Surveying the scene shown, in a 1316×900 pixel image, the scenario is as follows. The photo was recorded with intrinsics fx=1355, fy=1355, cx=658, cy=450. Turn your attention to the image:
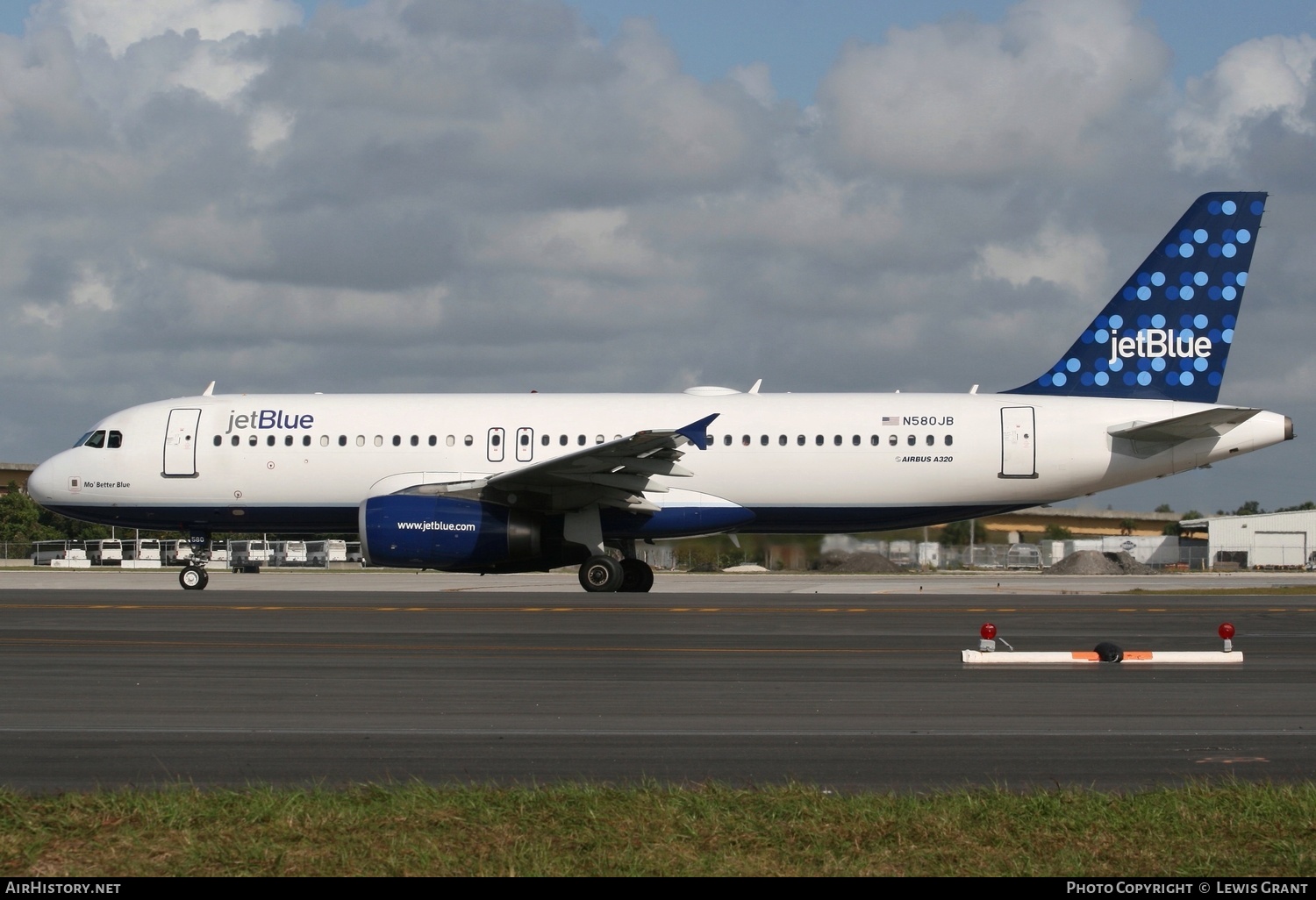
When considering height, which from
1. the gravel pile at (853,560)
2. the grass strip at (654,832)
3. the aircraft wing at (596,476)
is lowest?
the grass strip at (654,832)

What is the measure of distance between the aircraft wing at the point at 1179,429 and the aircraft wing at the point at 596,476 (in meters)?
7.87

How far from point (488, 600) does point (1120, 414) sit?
40.2ft

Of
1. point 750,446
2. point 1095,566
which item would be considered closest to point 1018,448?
point 750,446

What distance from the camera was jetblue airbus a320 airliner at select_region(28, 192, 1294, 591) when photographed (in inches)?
973

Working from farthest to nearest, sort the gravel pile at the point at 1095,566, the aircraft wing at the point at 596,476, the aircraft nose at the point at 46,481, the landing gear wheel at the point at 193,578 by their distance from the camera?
1. the gravel pile at the point at 1095,566
2. the aircraft nose at the point at 46,481
3. the landing gear wheel at the point at 193,578
4. the aircraft wing at the point at 596,476

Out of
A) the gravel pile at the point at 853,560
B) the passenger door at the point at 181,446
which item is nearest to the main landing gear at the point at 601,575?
the gravel pile at the point at 853,560

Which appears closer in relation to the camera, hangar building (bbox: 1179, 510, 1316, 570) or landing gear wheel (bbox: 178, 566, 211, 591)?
landing gear wheel (bbox: 178, 566, 211, 591)

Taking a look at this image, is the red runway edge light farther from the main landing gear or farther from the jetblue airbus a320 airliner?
the main landing gear

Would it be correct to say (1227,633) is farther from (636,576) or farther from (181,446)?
(181,446)

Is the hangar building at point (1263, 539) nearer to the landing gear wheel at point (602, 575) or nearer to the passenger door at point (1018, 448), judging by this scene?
the passenger door at point (1018, 448)

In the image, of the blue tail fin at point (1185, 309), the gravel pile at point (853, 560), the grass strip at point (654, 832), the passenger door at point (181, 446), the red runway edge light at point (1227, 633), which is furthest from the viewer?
the gravel pile at point (853, 560)

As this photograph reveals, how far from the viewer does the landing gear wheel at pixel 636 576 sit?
25031 millimetres

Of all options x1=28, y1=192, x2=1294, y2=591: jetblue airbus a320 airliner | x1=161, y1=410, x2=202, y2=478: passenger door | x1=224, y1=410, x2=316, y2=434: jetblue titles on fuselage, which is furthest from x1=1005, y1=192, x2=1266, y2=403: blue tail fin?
x1=161, y1=410, x2=202, y2=478: passenger door

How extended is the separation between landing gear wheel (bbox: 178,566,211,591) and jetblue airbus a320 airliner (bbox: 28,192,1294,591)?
6 centimetres
